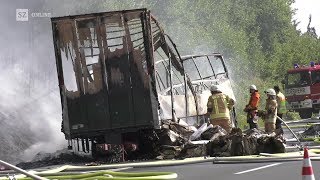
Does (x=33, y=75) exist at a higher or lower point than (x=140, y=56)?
higher

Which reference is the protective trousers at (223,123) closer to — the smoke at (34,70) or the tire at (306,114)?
the smoke at (34,70)

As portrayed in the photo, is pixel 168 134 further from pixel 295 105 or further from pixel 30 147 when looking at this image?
pixel 295 105

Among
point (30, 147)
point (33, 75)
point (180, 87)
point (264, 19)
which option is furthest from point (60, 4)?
point (180, 87)

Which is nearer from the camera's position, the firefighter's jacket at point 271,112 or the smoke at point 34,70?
the firefighter's jacket at point 271,112

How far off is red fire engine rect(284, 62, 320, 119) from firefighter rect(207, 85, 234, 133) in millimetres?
17719

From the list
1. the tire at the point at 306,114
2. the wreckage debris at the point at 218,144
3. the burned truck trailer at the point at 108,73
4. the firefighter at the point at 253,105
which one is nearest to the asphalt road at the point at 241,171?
the wreckage debris at the point at 218,144

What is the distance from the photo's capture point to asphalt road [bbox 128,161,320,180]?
411 inches

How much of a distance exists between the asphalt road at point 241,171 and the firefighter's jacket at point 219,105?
271cm

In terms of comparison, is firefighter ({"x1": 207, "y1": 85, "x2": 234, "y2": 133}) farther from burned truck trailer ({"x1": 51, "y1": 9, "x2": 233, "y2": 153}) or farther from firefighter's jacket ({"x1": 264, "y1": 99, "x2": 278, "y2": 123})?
burned truck trailer ({"x1": 51, "y1": 9, "x2": 233, "y2": 153})

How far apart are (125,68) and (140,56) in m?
0.39

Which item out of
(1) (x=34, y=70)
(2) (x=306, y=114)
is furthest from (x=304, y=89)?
(1) (x=34, y=70)

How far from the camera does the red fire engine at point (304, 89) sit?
3234 centimetres

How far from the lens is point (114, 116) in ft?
45.6

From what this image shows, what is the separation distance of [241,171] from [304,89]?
22.0m
